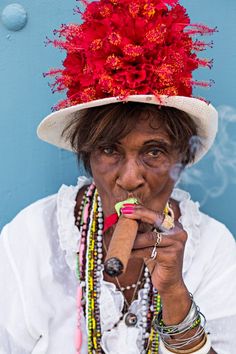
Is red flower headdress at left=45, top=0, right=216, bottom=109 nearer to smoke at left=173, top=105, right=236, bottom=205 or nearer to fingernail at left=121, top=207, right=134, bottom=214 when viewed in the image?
fingernail at left=121, top=207, right=134, bottom=214

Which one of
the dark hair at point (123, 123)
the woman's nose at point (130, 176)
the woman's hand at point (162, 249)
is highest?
the dark hair at point (123, 123)

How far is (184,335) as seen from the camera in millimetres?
1618

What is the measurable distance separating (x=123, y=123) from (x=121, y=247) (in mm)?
442

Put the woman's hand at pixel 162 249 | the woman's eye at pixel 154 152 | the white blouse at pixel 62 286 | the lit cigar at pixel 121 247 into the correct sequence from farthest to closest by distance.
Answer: the white blouse at pixel 62 286
the woman's eye at pixel 154 152
the woman's hand at pixel 162 249
the lit cigar at pixel 121 247

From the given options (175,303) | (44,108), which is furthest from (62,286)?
(44,108)

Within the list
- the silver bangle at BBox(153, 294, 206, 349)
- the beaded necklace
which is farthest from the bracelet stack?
the beaded necklace

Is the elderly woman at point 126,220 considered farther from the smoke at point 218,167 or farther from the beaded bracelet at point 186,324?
the smoke at point 218,167

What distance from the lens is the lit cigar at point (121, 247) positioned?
1.22m

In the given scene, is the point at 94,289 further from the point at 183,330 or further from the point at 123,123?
the point at 123,123

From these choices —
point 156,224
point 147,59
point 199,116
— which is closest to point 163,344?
point 156,224

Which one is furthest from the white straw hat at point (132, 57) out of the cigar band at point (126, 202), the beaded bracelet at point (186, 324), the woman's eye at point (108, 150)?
the beaded bracelet at point (186, 324)

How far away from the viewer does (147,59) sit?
5.13 feet

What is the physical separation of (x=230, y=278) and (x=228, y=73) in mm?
593

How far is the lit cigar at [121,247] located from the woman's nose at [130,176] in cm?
22
